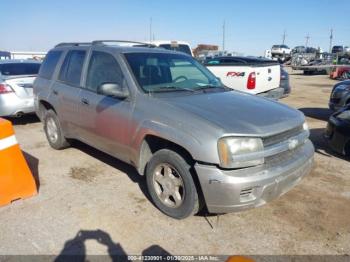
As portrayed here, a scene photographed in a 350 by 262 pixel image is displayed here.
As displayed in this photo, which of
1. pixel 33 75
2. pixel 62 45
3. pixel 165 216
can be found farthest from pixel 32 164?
pixel 33 75

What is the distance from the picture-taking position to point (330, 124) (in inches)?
225

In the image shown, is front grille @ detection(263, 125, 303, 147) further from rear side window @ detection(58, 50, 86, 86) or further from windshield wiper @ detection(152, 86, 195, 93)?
rear side window @ detection(58, 50, 86, 86)

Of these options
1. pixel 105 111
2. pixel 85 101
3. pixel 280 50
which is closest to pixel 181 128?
pixel 105 111

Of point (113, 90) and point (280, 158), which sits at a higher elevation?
point (113, 90)

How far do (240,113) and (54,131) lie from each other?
3594 millimetres

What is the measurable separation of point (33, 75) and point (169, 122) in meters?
5.80

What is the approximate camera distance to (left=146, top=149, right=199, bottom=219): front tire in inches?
131

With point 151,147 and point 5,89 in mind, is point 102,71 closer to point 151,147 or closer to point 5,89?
point 151,147

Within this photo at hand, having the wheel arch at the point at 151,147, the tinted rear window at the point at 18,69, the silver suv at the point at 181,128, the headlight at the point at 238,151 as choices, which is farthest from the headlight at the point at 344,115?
the tinted rear window at the point at 18,69

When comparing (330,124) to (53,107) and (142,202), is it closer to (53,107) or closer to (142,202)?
(142,202)

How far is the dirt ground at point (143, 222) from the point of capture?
3154 mm

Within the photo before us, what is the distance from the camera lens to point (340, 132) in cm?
541

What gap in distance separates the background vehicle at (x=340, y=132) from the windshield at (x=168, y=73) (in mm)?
2229

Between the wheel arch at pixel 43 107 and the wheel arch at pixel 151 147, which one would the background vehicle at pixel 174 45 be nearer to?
the wheel arch at pixel 43 107
